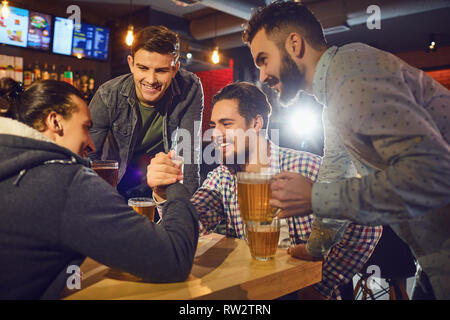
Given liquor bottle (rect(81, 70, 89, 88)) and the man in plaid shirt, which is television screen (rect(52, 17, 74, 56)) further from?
the man in plaid shirt

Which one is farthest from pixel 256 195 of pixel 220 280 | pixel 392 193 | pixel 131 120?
pixel 131 120

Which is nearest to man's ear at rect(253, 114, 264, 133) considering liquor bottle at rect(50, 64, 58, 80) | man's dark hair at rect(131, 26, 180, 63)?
man's dark hair at rect(131, 26, 180, 63)

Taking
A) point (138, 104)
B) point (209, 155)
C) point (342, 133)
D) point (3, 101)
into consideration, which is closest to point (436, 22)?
point (209, 155)

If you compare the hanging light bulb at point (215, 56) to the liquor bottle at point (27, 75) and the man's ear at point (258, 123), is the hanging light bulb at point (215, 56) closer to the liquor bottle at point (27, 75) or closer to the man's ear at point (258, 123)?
the liquor bottle at point (27, 75)

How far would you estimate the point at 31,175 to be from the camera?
949 mm

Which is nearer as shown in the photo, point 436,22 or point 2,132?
point 2,132

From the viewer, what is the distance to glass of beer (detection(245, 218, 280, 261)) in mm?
1231

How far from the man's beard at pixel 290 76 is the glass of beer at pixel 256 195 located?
0.34 metres

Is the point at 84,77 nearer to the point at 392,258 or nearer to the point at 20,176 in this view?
the point at 392,258

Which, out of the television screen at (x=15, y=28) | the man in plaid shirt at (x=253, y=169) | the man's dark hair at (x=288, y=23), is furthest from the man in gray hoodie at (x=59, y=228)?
the television screen at (x=15, y=28)

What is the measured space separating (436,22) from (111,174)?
6.29m

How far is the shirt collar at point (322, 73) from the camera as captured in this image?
115 cm

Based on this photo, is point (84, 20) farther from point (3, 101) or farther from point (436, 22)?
point (436, 22)

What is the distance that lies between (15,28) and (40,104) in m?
4.40
